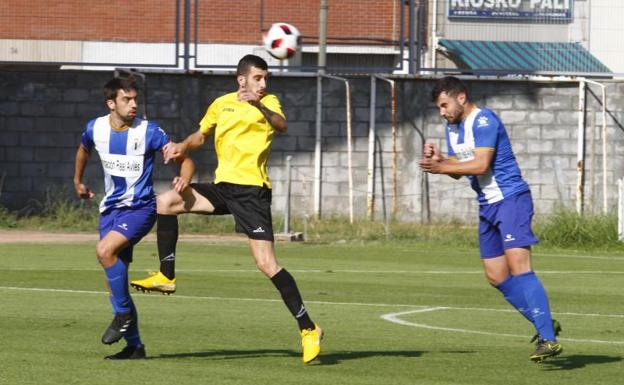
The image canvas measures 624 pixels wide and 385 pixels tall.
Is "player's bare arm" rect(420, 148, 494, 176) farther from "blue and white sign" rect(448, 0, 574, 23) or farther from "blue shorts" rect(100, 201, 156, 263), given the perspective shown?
"blue and white sign" rect(448, 0, 574, 23)

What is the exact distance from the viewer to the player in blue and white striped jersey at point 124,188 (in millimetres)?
10016

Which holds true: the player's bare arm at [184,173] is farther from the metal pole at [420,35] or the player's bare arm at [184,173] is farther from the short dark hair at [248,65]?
the metal pole at [420,35]

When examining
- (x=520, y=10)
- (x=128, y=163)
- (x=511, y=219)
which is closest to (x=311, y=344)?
(x=511, y=219)

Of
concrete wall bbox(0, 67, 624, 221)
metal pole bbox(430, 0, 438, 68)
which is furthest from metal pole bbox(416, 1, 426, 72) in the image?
metal pole bbox(430, 0, 438, 68)

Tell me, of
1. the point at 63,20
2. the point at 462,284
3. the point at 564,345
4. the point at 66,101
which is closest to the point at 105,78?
the point at 66,101

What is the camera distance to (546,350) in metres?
9.80

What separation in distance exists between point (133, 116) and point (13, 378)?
2.07 m

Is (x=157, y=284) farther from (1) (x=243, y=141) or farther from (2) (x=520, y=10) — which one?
(2) (x=520, y=10)

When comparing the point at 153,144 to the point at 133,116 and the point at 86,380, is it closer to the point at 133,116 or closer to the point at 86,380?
the point at 133,116

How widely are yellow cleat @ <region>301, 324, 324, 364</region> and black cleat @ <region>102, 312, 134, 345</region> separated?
1199 millimetres

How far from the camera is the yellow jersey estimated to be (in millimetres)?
10305

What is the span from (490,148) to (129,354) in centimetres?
287

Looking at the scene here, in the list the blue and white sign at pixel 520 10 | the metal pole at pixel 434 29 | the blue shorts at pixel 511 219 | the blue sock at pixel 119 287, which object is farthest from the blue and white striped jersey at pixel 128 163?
the blue and white sign at pixel 520 10

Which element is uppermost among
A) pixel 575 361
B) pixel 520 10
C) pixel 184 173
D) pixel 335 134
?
pixel 520 10
